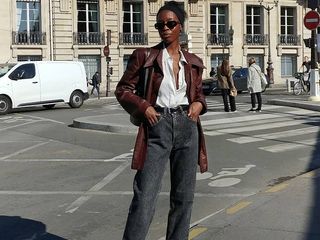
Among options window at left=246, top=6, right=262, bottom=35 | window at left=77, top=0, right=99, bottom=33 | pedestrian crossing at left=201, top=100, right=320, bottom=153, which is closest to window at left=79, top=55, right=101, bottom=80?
window at left=77, top=0, right=99, bottom=33

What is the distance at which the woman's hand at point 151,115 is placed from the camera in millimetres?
3895

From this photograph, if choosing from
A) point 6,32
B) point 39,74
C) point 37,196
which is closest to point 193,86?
point 37,196

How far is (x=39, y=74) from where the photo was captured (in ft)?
71.4

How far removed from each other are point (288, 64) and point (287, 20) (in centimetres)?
366

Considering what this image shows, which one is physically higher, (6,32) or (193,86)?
(6,32)

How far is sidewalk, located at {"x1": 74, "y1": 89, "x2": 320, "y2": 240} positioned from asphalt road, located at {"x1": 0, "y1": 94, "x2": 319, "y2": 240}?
28cm

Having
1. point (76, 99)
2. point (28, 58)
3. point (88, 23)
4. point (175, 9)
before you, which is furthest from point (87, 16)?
point (175, 9)

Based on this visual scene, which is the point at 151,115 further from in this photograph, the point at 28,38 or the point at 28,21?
the point at 28,21

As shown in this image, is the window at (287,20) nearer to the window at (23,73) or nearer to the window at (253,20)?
the window at (253,20)

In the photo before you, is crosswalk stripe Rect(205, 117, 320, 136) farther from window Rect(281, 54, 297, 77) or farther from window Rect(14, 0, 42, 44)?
window Rect(281, 54, 297, 77)

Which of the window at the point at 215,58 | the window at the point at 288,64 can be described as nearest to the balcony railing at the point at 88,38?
the window at the point at 215,58

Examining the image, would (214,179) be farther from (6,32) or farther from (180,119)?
(6,32)

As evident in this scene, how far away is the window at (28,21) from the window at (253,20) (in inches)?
662

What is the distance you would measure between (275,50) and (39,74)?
2790cm
